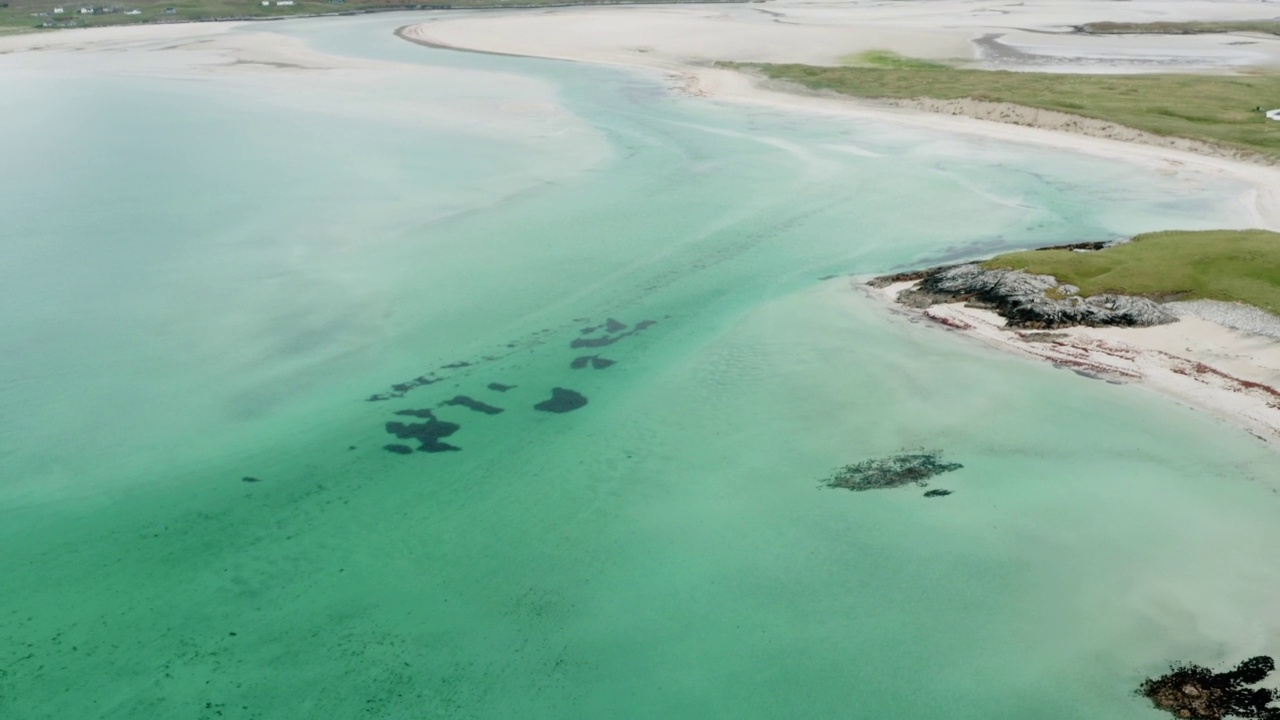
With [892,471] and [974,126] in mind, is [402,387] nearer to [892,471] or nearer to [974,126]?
[892,471]

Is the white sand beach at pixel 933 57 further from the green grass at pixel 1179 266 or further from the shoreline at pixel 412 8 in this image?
the shoreline at pixel 412 8

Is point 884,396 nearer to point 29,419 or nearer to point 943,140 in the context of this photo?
point 29,419

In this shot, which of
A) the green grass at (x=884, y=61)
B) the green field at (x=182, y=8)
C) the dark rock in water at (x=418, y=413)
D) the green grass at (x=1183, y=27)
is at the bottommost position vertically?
the dark rock in water at (x=418, y=413)

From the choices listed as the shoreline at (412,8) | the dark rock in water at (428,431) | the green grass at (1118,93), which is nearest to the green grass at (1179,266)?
the dark rock in water at (428,431)

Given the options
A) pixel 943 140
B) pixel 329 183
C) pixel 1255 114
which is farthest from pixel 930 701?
pixel 1255 114

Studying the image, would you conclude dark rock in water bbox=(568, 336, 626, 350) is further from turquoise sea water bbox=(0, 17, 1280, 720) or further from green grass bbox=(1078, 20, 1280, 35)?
green grass bbox=(1078, 20, 1280, 35)

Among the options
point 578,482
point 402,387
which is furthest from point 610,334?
point 578,482
